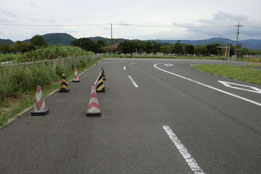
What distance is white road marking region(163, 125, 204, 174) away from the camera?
2783 mm

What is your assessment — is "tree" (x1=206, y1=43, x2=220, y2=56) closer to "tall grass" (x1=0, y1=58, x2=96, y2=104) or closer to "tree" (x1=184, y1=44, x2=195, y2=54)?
"tree" (x1=184, y1=44, x2=195, y2=54)

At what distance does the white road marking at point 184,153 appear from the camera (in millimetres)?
2783

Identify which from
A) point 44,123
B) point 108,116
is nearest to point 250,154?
point 108,116

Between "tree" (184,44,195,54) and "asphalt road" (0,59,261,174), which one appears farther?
"tree" (184,44,195,54)

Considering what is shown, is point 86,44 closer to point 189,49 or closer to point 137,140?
point 189,49

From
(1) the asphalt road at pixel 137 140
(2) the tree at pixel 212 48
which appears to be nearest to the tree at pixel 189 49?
(2) the tree at pixel 212 48

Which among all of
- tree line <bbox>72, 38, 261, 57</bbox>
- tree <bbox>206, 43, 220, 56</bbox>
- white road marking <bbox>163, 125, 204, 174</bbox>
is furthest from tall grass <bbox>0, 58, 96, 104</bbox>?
tree <bbox>206, 43, 220, 56</bbox>

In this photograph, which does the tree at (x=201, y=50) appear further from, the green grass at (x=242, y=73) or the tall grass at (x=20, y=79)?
the tall grass at (x=20, y=79)

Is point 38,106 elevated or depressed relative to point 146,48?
depressed

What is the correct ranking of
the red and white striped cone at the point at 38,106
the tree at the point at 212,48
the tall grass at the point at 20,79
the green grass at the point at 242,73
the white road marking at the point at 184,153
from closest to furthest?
the white road marking at the point at 184,153, the red and white striped cone at the point at 38,106, the tall grass at the point at 20,79, the green grass at the point at 242,73, the tree at the point at 212,48

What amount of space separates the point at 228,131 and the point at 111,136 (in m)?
2.37

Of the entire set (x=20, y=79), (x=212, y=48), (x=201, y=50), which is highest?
(x=212, y=48)

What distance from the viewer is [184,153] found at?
3.23 metres

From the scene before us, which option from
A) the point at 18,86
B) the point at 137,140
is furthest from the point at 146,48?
the point at 137,140
